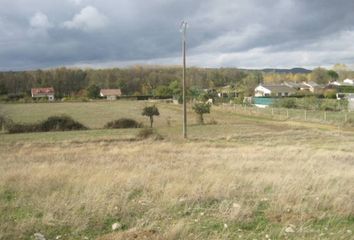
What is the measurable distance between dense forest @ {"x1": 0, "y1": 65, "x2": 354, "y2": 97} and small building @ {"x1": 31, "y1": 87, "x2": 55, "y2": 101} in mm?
4831

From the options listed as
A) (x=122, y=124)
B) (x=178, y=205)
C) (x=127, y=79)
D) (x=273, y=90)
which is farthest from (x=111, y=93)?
(x=178, y=205)

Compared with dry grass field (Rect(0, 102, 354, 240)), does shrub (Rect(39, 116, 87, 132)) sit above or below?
below

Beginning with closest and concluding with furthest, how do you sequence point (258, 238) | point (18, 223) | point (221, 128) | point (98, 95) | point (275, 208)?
point (258, 238) < point (18, 223) < point (275, 208) < point (221, 128) < point (98, 95)

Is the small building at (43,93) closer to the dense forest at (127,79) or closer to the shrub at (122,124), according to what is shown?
the dense forest at (127,79)

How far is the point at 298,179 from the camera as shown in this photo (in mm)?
9406

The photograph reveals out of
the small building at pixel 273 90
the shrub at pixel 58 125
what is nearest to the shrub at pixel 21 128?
the shrub at pixel 58 125

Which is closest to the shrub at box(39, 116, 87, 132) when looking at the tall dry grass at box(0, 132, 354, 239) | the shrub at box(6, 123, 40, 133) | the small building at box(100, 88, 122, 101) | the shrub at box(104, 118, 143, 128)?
the shrub at box(6, 123, 40, 133)

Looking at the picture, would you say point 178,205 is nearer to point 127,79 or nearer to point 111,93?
point 111,93

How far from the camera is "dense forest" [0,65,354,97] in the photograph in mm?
149750

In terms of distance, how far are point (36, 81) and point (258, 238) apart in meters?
162

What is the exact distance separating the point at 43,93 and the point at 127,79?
36.3 metres

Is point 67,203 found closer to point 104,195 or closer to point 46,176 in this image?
point 104,195

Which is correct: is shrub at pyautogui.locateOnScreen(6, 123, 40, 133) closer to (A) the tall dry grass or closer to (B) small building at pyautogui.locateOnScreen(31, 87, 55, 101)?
Result: (A) the tall dry grass

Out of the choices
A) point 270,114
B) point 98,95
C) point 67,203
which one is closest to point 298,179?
point 67,203
